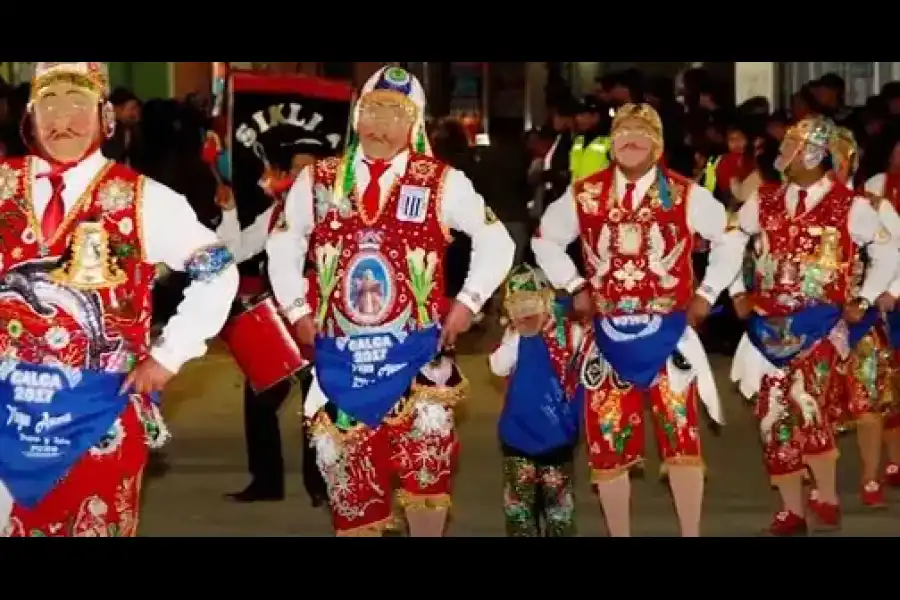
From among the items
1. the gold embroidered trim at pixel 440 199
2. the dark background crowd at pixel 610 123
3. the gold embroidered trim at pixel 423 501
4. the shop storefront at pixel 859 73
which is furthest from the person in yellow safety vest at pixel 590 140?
the shop storefront at pixel 859 73

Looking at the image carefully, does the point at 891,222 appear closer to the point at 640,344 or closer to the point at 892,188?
the point at 892,188

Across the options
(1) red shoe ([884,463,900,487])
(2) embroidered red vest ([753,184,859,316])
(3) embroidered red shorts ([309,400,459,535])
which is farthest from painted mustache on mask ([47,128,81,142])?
(1) red shoe ([884,463,900,487])

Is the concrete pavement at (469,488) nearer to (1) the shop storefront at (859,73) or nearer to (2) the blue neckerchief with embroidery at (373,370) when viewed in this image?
(2) the blue neckerchief with embroidery at (373,370)

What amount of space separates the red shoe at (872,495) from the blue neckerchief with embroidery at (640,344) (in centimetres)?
210

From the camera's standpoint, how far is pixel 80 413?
584 centimetres

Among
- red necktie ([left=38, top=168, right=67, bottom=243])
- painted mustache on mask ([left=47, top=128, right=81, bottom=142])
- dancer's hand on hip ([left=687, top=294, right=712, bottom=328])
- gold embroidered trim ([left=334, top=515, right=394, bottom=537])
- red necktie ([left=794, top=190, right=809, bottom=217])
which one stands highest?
painted mustache on mask ([left=47, top=128, right=81, bottom=142])

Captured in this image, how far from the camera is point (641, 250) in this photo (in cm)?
779

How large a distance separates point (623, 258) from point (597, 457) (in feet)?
2.61

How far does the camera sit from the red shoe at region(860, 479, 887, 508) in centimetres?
945

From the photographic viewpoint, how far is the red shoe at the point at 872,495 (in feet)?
31.0

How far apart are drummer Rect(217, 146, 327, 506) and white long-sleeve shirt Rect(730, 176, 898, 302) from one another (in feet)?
6.59

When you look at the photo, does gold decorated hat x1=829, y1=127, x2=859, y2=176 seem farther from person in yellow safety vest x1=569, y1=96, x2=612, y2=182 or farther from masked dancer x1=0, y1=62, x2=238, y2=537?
masked dancer x1=0, y1=62, x2=238, y2=537

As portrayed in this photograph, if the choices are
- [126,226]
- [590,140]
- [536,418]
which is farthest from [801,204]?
[590,140]

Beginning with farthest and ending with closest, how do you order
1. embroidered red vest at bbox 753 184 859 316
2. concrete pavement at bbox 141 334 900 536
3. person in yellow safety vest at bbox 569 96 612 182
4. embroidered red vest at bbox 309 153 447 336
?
person in yellow safety vest at bbox 569 96 612 182 < concrete pavement at bbox 141 334 900 536 < embroidered red vest at bbox 753 184 859 316 < embroidered red vest at bbox 309 153 447 336
